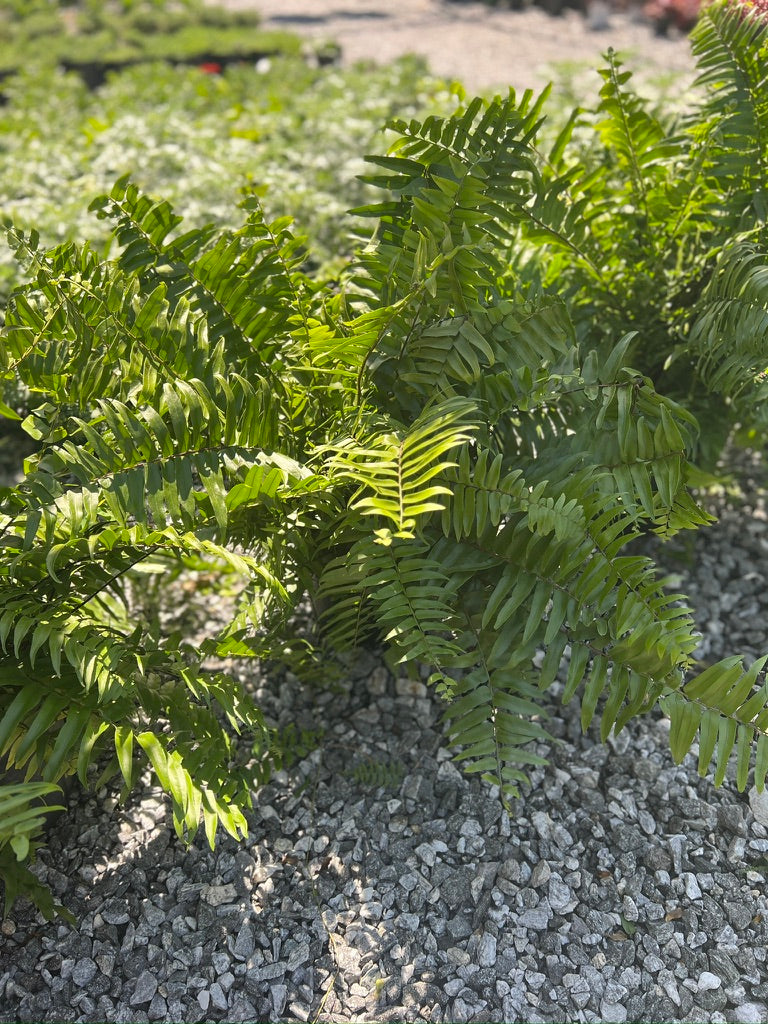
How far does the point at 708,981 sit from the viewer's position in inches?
71.0

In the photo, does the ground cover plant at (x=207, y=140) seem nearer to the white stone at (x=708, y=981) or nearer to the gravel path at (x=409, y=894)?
the gravel path at (x=409, y=894)

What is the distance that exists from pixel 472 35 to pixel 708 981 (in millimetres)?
7974

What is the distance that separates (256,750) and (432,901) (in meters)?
0.48

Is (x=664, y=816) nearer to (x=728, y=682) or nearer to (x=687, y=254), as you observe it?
(x=728, y=682)

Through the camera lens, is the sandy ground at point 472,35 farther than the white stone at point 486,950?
Yes

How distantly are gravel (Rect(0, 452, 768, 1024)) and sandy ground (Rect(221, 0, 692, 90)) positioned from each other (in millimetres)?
5146

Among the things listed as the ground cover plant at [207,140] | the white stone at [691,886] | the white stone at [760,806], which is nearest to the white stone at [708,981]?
the white stone at [691,886]

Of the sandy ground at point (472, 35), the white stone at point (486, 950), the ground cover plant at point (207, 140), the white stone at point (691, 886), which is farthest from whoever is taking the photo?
the sandy ground at point (472, 35)

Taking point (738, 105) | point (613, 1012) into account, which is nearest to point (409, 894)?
point (613, 1012)

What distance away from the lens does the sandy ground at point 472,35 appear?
696 cm

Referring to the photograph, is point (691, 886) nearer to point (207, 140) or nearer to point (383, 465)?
point (383, 465)

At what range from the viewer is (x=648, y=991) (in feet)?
5.88

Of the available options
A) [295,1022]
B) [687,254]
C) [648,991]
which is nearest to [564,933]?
[648,991]

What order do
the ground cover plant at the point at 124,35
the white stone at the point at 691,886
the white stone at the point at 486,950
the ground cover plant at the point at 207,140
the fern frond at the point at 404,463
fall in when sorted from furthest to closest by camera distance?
the ground cover plant at the point at 124,35 → the ground cover plant at the point at 207,140 → the white stone at the point at 691,886 → the white stone at the point at 486,950 → the fern frond at the point at 404,463
